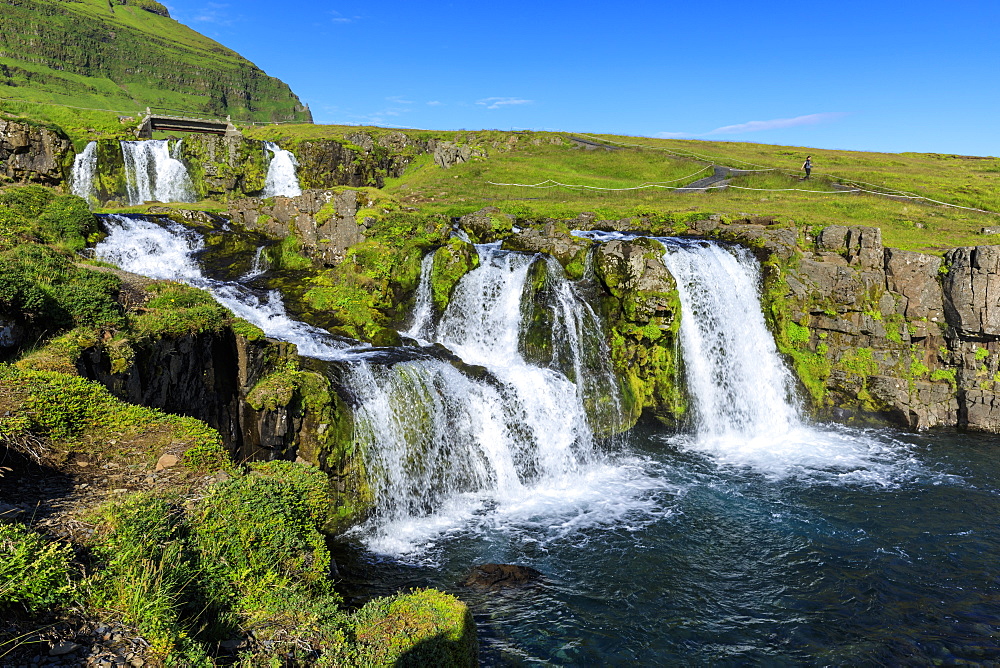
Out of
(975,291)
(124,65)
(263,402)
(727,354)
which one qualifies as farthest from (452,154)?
(124,65)

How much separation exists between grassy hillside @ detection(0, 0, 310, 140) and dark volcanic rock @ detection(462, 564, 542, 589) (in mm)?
94204

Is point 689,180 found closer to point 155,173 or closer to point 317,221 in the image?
point 317,221

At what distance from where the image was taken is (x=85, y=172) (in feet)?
123

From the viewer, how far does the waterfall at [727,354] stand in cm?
2509

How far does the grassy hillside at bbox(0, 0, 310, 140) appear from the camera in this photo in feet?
351

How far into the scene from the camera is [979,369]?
82.4 ft

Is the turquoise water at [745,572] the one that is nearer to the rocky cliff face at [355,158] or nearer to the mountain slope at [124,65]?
the rocky cliff face at [355,158]

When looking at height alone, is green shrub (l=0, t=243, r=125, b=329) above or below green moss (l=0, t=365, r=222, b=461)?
above

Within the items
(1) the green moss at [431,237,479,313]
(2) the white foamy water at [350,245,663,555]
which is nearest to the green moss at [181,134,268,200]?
(1) the green moss at [431,237,479,313]

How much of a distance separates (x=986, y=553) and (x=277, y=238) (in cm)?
3194

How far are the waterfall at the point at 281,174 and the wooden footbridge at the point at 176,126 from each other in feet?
11.7

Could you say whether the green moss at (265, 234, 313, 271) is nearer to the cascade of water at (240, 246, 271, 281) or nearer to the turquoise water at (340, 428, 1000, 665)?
the cascade of water at (240, 246, 271, 281)

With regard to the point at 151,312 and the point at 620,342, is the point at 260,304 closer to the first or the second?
the point at 151,312

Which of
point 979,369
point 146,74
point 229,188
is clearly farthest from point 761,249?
point 146,74
